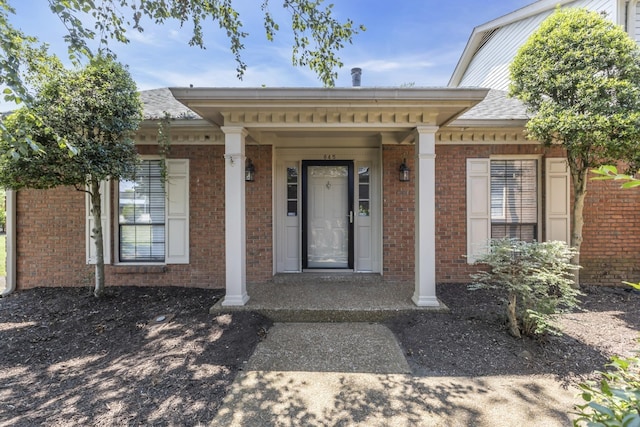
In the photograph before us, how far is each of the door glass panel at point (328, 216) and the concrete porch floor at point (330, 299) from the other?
0.55 m

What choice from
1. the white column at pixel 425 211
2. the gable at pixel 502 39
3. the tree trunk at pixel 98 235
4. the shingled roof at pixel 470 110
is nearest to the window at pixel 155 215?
the tree trunk at pixel 98 235

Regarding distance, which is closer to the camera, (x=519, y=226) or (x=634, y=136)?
(x=634, y=136)

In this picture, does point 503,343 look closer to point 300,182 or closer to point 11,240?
point 300,182

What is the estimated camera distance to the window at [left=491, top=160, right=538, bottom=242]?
541cm

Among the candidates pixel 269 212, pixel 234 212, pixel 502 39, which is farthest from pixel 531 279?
pixel 502 39

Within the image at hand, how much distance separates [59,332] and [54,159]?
7.07ft

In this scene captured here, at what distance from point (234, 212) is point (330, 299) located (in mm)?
1814

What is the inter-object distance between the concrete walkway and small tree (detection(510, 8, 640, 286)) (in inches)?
127

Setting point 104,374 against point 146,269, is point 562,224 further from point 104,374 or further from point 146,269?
point 146,269

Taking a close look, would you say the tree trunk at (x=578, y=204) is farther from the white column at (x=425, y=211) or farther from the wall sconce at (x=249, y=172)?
the wall sconce at (x=249, y=172)

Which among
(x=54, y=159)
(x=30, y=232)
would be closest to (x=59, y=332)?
(x=54, y=159)

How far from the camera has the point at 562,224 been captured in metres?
5.30

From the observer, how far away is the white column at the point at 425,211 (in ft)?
13.2

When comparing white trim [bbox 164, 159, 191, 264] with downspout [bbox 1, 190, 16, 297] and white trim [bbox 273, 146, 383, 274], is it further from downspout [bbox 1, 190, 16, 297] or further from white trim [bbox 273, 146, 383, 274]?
downspout [bbox 1, 190, 16, 297]
